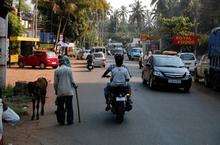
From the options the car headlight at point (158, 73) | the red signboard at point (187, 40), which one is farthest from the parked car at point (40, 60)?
the car headlight at point (158, 73)

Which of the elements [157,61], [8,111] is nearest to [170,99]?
[157,61]

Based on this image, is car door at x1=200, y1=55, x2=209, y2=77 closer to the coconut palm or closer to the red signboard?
the red signboard

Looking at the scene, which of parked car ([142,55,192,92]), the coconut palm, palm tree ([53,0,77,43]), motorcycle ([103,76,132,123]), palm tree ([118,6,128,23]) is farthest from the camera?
palm tree ([118,6,128,23])

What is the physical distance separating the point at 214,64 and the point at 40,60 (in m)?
22.9

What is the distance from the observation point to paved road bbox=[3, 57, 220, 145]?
1151cm

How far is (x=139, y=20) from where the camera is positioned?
14162 centimetres

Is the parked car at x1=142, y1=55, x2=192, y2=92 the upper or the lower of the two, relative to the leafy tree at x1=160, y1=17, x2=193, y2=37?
lower

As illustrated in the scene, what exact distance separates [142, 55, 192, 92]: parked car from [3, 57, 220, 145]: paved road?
3.21 metres

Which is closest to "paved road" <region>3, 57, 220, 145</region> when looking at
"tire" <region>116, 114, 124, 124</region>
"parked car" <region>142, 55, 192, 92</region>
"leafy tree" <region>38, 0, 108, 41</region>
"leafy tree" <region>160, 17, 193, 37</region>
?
"tire" <region>116, 114, 124, 124</region>

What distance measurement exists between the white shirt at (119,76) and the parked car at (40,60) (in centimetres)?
3082

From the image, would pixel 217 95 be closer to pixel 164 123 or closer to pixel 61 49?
pixel 164 123

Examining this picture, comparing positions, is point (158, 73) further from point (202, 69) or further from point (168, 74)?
point (202, 69)

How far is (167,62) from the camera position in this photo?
2475cm

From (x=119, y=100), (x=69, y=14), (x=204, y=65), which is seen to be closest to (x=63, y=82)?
(x=119, y=100)
